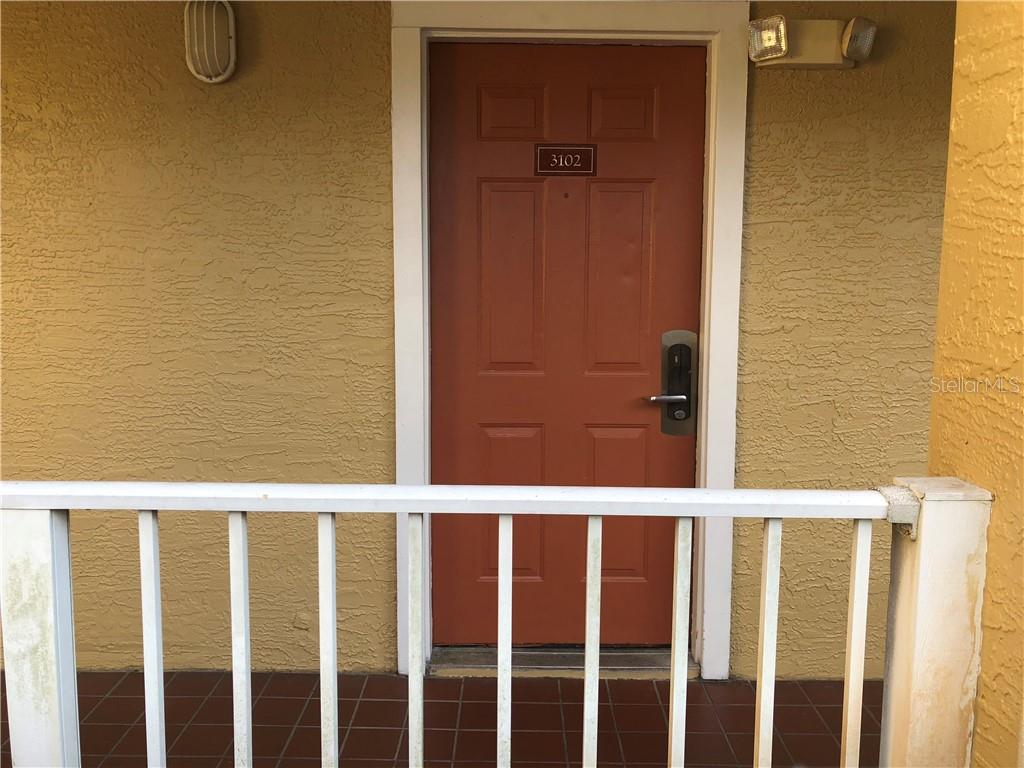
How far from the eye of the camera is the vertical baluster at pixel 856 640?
1.57 metres

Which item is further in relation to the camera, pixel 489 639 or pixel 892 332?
pixel 489 639

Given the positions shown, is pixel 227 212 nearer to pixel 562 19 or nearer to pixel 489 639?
pixel 562 19

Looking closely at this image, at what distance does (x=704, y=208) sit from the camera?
323 cm

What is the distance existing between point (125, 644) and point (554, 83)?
2.76 meters

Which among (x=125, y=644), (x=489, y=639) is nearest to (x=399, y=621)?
(x=489, y=639)

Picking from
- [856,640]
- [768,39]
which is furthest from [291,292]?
[856,640]

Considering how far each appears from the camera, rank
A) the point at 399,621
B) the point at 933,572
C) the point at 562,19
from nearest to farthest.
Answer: the point at 933,572 < the point at 562,19 < the point at 399,621

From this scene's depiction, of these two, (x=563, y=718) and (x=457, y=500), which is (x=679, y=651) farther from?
(x=563, y=718)

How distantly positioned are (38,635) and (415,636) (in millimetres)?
721

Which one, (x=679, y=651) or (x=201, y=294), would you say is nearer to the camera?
(x=679, y=651)

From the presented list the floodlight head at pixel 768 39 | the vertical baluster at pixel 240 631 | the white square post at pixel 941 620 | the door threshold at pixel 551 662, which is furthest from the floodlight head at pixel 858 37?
the vertical baluster at pixel 240 631

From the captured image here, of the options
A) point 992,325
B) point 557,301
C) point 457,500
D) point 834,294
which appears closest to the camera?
point 992,325

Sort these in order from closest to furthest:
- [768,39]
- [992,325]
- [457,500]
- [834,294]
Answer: [992,325] → [457,500] → [768,39] → [834,294]

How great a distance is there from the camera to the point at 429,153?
3221mm
